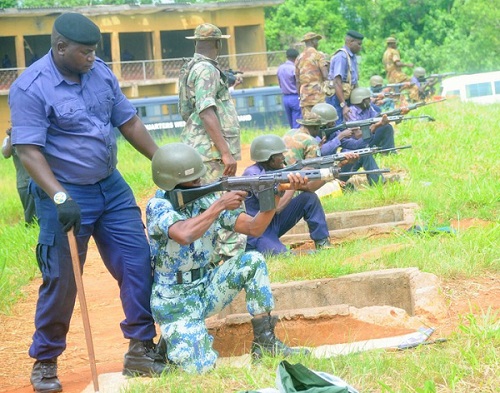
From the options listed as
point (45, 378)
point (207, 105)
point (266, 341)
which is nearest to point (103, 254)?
point (45, 378)

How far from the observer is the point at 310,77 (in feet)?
39.9

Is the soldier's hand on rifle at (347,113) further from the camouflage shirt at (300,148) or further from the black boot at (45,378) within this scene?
the black boot at (45,378)

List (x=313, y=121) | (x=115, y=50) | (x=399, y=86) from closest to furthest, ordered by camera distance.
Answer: (x=313, y=121), (x=399, y=86), (x=115, y=50)

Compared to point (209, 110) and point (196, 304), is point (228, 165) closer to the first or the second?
point (209, 110)

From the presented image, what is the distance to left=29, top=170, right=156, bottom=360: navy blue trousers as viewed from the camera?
211 inches

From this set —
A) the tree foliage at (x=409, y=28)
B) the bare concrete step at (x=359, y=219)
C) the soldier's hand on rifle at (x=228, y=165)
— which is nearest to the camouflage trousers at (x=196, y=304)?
the soldier's hand on rifle at (x=228, y=165)

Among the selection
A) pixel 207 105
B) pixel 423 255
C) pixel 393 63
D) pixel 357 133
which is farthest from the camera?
pixel 393 63

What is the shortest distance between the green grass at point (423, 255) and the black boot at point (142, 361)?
0.26 m

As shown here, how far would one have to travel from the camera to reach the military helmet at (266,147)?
7527 millimetres

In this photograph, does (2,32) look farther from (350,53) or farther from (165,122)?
(350,53)

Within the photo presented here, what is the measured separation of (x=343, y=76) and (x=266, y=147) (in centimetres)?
439

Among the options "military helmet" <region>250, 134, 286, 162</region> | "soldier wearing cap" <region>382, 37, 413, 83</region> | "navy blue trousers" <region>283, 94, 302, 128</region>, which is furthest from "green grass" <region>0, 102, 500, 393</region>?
"soldier wearing cap" <region>382, 37, 413, 83</region>

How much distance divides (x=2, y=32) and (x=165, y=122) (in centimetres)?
927

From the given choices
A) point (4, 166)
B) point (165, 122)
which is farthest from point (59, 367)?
point (165, 122)
